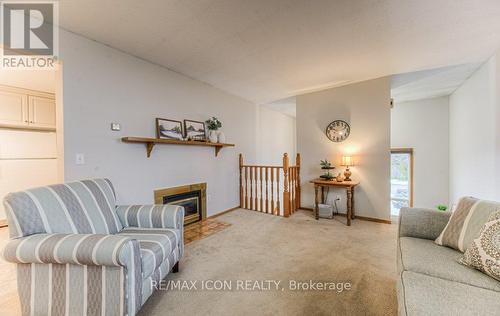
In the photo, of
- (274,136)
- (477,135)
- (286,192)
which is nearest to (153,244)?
(286,192)

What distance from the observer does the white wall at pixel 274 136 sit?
5375 mm

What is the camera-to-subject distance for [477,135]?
3148 millimetres

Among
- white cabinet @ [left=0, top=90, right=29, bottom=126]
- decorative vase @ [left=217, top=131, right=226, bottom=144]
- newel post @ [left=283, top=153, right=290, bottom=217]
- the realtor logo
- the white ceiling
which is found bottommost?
newel post @ [left=283, top=153, right=290, bottom=217]

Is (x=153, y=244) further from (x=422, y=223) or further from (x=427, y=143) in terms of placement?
(x=427, y=143)

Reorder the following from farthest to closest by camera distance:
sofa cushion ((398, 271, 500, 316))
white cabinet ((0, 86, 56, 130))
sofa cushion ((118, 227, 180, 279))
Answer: white cabinet ((0, 86, 56, 130)) → sofa cushion ((118, 227, 180, 279)) → sofa cushion ((398, 271, 500, 316))

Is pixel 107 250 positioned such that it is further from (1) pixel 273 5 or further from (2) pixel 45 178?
(2) pixel 45 178

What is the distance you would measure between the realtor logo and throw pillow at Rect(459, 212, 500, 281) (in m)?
3.53

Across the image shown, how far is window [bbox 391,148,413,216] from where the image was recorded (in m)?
4.92

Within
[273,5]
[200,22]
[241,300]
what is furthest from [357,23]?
[241,300]

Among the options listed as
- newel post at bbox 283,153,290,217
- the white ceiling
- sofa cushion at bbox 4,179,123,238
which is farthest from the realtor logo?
the white ceiling

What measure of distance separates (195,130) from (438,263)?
126 inches

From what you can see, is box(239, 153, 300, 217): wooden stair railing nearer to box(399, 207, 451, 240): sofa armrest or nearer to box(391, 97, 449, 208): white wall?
box(399, 207, 451, 240): sofa armrest

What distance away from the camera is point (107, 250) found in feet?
3.90

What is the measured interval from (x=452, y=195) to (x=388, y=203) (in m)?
2.15
